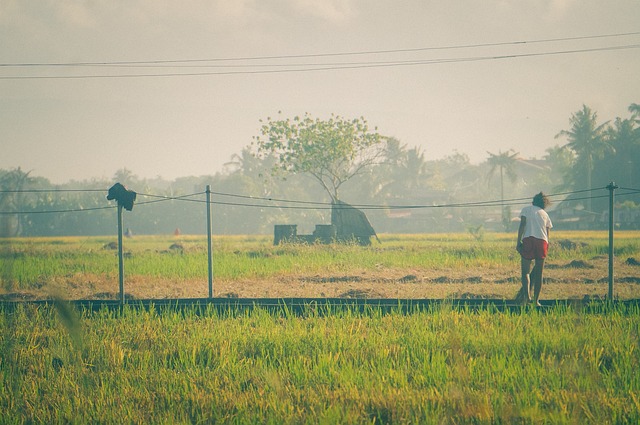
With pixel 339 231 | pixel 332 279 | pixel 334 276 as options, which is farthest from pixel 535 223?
pixel 339 231

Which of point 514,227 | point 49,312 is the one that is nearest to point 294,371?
point 49,312

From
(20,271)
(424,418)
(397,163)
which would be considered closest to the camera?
(424,418)

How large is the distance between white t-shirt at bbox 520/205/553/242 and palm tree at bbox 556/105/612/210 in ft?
169

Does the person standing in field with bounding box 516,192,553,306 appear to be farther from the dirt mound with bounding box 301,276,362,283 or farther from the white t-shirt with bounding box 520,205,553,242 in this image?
the dirt mound with bounding box 301,276,362,283

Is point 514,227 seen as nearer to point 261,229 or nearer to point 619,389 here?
point 261,229

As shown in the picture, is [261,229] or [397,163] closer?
[261,229]

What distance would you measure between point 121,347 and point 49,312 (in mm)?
2647

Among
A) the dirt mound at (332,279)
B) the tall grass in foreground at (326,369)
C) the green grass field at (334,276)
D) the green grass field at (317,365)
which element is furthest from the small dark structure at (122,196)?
the dirt mound at (332,279)

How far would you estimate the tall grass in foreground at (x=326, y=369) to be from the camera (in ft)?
13.4

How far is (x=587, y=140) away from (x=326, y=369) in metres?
60.1

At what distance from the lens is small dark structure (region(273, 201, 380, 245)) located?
82.9ft

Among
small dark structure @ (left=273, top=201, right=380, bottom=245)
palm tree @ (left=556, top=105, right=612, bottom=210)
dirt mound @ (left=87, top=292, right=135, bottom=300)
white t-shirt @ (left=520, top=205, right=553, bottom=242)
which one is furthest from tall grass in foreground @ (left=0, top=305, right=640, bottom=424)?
palm tree @ (left=556, top=105, right=612, bottom=210)

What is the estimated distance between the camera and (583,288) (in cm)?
1111

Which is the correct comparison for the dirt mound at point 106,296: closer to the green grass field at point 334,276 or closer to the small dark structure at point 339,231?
the green grass field at point 334,276
